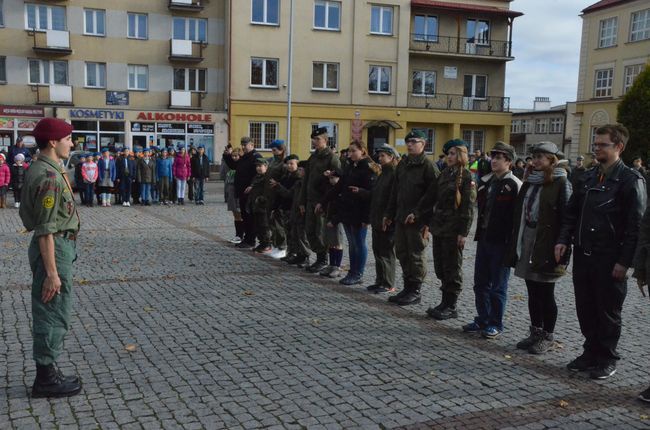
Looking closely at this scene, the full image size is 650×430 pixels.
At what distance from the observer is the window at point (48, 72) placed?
1348 inches

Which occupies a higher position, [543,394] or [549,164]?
[549,164]

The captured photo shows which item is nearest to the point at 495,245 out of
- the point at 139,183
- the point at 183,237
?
the point at 183,237

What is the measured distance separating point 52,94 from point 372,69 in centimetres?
1843

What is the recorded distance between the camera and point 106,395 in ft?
15.7

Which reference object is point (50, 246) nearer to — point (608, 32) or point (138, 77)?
point (138, 77)

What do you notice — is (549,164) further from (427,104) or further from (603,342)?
(427,104)

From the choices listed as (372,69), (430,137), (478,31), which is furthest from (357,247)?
(478,31)

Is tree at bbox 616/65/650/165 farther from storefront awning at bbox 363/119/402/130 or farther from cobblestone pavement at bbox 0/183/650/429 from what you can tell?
cobblestone pavement at bbox 0/183/650/429

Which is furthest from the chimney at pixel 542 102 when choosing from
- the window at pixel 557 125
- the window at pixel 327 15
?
the window at pixel 327 15

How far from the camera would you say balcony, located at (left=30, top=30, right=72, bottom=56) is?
111ft

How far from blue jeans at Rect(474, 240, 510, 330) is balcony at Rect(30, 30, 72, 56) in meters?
33.0

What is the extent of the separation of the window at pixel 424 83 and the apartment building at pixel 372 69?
6 centimetres

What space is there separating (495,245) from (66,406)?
4.30m

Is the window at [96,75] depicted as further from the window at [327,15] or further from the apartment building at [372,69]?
the window at [327,15]
